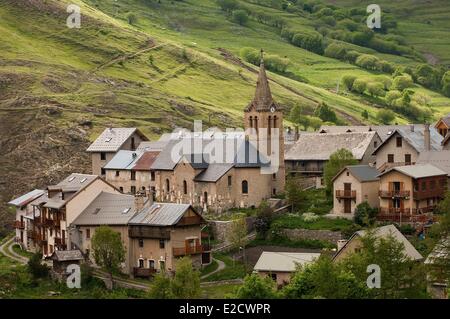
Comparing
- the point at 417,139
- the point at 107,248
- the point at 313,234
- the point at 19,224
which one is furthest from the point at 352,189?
the point at 19,224

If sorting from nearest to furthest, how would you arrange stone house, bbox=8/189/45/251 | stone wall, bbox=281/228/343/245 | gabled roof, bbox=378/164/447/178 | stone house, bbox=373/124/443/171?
1. stone wall, bbox=281/228/343/245
2. gabled roof, bbox=378/164/447/178
3. stone house, bbox=373/124/443/171
4. stone house, bbox=8/189/45/251

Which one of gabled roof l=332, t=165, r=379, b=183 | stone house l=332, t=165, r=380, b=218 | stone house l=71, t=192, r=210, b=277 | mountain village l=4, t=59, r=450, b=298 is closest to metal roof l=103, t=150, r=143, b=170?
mountain village l=4, t=59, r=450, b=298

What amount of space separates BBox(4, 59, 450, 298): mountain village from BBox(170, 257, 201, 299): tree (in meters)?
10.4

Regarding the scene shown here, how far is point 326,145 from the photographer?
124 metres

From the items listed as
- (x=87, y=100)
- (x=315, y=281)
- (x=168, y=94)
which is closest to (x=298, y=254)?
(x=315, y=281)

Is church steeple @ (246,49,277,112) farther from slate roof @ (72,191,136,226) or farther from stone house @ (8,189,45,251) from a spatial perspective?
stone house @ (8,189,45,251)

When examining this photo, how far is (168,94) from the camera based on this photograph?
198 metres

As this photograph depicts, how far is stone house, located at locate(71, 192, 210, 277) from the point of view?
90312 mm

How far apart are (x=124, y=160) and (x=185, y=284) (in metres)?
52.1

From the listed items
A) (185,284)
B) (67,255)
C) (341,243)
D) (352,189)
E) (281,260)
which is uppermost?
(352,189)

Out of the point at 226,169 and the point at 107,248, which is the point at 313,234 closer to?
the point at 226,169

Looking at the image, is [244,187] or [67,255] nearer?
[67,255]

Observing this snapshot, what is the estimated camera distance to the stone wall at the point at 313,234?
93188 millimetres

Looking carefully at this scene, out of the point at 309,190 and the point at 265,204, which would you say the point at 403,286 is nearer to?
the point at 265,204
